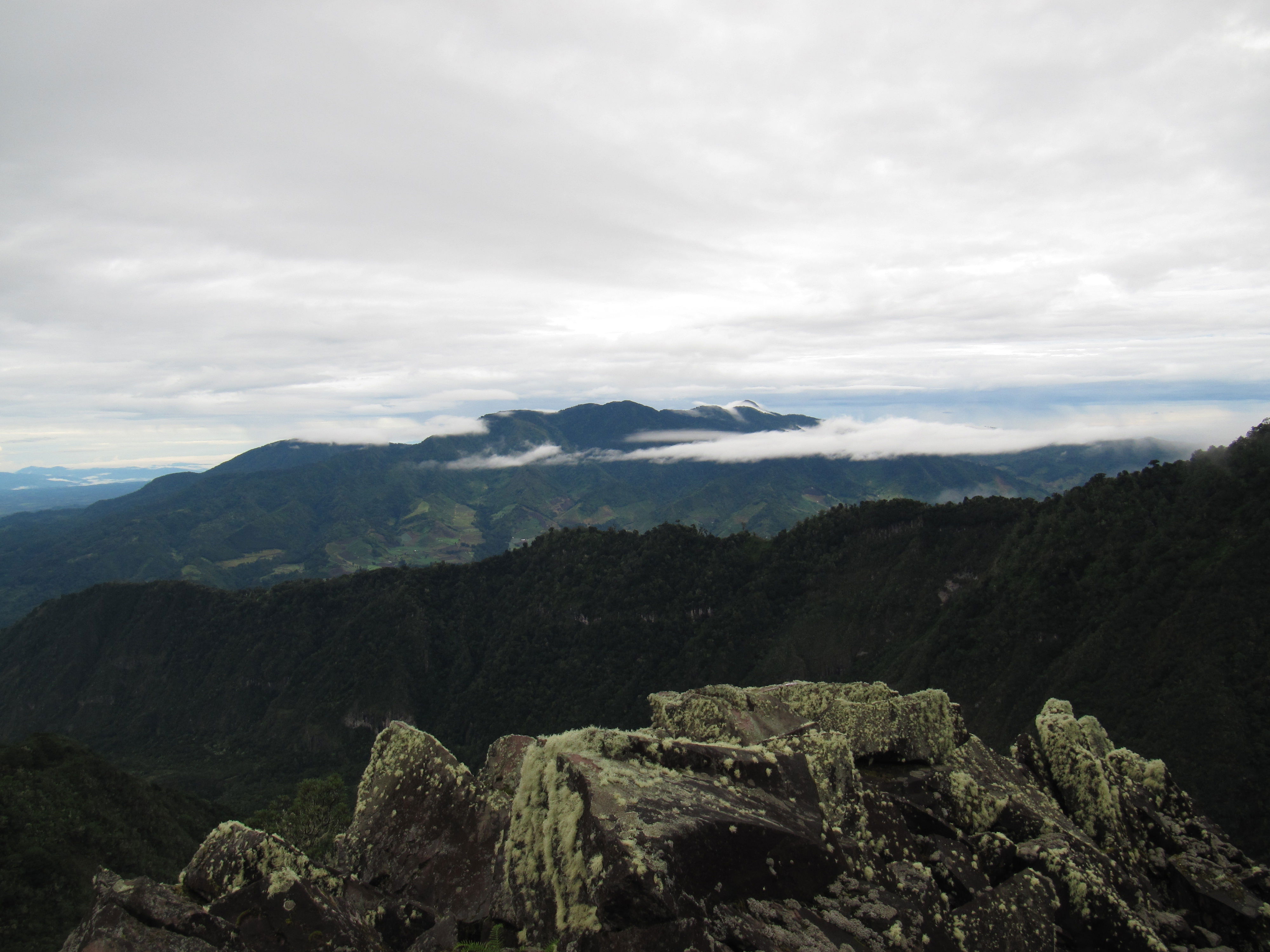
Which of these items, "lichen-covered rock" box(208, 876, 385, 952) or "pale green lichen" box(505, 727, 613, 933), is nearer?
"pale green lichen" box(505, 727, 613, 933)

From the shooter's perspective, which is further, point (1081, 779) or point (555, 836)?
point (1081, 779)

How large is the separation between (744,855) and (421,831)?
33.9ft

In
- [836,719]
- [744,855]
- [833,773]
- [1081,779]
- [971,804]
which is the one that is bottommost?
[1081,779]

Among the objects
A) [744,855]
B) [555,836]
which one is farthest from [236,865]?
[744,855]

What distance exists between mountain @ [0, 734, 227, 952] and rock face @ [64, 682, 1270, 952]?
230 feet

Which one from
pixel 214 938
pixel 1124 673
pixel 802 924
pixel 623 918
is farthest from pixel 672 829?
pixel 1124 673

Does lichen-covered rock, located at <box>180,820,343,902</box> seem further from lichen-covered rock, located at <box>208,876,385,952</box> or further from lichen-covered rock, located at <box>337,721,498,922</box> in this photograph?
lichen-covered rock, located at <box>337,721,498,922</box>

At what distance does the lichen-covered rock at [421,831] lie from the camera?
52.9ft

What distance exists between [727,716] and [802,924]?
26.0 feet

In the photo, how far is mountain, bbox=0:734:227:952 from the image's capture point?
62.6 metres

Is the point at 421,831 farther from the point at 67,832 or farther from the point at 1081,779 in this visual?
the point at 67,832

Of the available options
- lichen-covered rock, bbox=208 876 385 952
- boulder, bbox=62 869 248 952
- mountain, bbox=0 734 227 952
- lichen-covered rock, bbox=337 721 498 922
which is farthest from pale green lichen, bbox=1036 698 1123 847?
mountain, bbox=0 734 227 952

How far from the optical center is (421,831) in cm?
1750

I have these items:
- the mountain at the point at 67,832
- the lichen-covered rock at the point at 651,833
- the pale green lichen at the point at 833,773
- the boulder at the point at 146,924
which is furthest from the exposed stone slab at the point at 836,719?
the mountain at the point at 67,832
